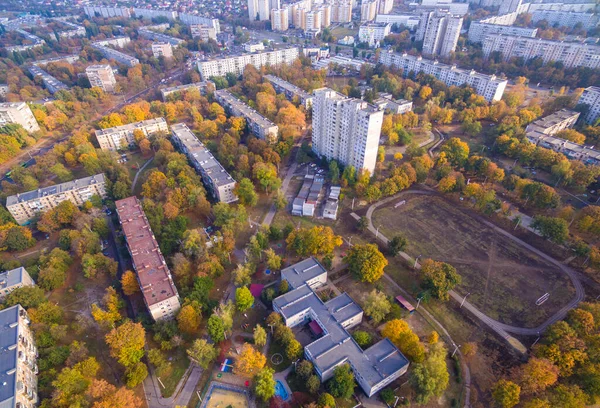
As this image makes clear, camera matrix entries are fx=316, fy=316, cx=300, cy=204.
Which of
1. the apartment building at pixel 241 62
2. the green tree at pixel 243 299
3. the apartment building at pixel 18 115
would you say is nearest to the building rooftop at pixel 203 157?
the green tree at pixel 243 299

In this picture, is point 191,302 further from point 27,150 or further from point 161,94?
point 161,94

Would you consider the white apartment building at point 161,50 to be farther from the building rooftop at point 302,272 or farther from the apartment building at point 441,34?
the building rooftop at point 302,272

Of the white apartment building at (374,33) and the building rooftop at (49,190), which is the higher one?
the white apartment building at (374,33)

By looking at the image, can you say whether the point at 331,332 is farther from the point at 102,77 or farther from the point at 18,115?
the point at 102,77

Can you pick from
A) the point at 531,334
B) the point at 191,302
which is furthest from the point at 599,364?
the point at 191,302

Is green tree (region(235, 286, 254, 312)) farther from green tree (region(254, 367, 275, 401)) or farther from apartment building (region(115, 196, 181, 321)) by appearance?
green tree (region(254, 367, 275, 401))

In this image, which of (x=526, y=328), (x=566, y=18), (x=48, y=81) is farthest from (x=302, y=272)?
(x=566, y=18)
